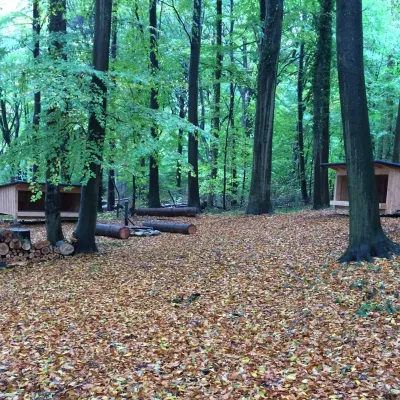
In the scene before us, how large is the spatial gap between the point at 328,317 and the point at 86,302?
3.41 metres

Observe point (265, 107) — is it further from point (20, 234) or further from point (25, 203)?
point (25, 203)

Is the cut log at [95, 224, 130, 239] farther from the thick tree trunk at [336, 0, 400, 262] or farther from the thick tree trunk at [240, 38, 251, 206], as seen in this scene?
the thick tree trunk at [240, 38, 251, 206]

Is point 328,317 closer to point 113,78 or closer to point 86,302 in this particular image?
point 86,302

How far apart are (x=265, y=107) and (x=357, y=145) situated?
751cm

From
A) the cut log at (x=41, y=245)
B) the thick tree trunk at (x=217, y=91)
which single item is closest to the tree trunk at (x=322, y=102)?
the thick tree trunk at (x=217, y=91)

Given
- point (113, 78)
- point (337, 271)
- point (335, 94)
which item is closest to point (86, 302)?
point (337, 271)

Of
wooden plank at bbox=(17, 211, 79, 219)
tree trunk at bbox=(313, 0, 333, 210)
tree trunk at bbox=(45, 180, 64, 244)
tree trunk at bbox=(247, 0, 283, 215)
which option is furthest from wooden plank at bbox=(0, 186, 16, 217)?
tree trunk at bbox=(313, 0, 333, 210)

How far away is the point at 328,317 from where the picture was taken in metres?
4.49

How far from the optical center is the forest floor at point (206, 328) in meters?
3.36

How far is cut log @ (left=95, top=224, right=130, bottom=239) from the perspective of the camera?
1076 cm

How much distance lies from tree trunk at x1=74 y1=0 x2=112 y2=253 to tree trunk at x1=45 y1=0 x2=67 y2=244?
0.55m

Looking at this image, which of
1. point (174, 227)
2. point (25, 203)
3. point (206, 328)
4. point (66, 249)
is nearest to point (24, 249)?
point (66, 249)

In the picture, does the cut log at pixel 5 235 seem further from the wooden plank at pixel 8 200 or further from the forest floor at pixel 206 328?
the wooden plank at pixel 8 200

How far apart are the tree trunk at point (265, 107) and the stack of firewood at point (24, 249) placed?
23.5 feet
